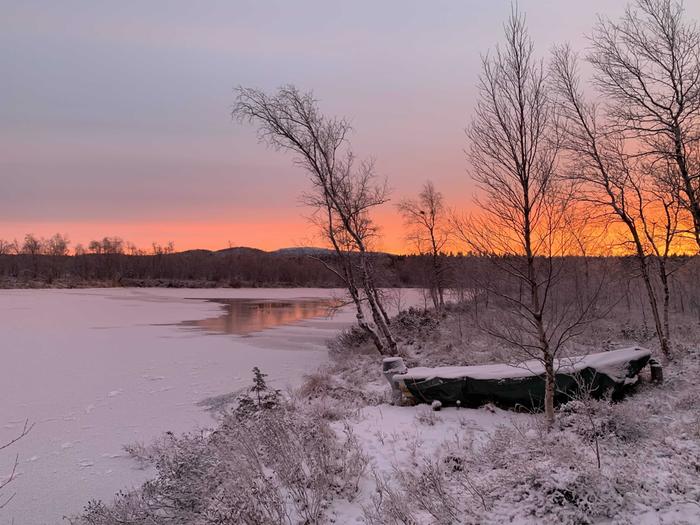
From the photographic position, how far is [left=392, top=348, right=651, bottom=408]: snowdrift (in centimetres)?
820

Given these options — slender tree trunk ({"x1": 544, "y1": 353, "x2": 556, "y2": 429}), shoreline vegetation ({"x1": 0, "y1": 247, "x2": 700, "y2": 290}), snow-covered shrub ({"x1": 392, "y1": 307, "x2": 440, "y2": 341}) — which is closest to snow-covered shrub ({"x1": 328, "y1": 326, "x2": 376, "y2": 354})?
snow-covered shrub ({"x1": 392, "y1": 307, "x2": 440, "y2": 341})

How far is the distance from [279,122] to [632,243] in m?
10.5

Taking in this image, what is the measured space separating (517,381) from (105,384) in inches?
435

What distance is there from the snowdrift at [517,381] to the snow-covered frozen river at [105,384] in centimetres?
457

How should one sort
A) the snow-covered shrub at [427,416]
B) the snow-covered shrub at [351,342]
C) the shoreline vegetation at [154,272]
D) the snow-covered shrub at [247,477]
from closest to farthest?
the snow-covered shrub at [247,477] < the snow-covered shrub at [427,416] < the snow-covered shrub at [351,342] < the shoreline vegetation at [154,272]

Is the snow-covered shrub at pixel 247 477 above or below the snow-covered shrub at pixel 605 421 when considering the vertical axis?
below

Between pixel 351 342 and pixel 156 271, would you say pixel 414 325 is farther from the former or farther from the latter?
pixel 156 271

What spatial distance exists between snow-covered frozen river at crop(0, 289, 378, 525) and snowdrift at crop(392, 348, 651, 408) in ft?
15.0

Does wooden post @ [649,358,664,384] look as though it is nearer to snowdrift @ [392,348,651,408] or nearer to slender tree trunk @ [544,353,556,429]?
snowdrift @ [392,348,651,408]

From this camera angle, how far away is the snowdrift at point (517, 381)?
820cm

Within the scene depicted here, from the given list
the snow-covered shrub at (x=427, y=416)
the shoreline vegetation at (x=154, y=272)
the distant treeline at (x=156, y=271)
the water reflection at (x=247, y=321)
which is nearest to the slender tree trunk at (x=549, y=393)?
the snow-covered shrub at (x=427, y=416)

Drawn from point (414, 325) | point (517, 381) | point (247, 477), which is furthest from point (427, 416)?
point (414, 325)

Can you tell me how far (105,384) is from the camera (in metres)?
12.6

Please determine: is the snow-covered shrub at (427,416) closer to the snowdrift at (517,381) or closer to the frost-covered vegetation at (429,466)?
the frost-covered vegetation at (429,466)
